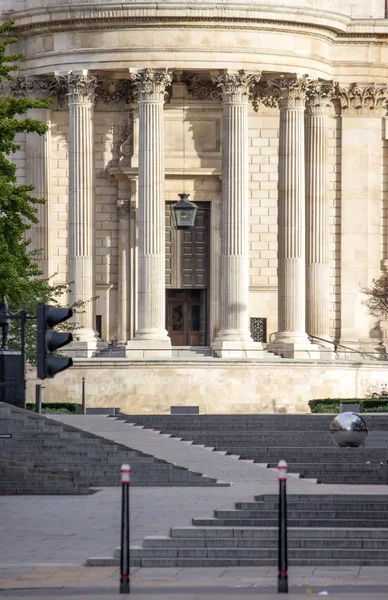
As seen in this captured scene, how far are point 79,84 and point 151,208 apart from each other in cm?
610

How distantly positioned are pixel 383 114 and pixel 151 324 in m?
14.9

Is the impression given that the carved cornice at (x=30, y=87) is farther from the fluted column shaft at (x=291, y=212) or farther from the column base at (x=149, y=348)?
the column base at (x=149, y=348)

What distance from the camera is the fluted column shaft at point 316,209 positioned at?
277ft

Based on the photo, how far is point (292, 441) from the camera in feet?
179

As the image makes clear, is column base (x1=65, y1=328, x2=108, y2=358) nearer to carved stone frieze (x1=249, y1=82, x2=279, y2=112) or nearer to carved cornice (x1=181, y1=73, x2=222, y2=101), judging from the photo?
carved cornice (x1=181, y1=73, x2=222, y2=101)

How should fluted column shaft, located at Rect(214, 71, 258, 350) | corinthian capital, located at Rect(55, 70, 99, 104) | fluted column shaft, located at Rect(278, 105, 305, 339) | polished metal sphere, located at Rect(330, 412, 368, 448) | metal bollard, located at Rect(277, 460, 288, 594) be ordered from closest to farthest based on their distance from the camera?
Result: metal bollard, located at Rect(277, 460, 288, 594) < polished metal sphere, located at Rect(330, 412, 368, 448) < fluted column shaft, located at Rect(214, 71, 258, 350) < corinthian capital, located at Rect(55, 70, 99, 104) < fluted column shaft, located at Rect(278, 105, 305, 339)

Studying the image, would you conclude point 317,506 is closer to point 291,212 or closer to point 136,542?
point 136,542

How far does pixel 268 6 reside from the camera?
79312mm

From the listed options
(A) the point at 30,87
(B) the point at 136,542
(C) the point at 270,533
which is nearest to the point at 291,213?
(A) the point at 30,87

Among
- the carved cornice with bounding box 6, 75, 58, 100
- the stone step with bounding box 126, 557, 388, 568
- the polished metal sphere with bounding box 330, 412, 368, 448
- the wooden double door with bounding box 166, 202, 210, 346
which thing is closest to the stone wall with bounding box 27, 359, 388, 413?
the wooden double door with bounding box 166, 202, 210, 346

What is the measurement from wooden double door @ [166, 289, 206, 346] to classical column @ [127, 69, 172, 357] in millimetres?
4533

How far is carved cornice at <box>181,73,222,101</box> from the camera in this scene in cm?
8412

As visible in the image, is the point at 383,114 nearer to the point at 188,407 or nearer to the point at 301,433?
the point at 188,407

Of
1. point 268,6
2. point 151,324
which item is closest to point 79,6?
point 268,6
